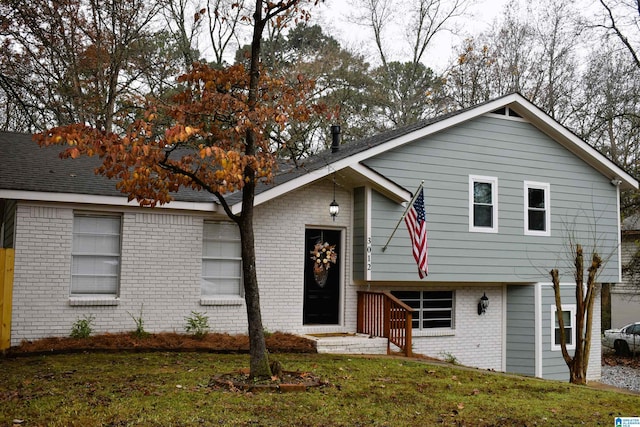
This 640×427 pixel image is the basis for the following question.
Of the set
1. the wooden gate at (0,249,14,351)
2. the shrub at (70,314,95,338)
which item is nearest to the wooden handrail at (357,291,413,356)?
the shrub at (70,314,95,338)

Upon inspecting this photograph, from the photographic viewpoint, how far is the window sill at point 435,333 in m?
15.0

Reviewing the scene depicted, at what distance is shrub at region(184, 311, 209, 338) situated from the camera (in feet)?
41.5

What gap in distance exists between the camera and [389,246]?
14.2 metres

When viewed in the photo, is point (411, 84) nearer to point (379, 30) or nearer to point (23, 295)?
point (379, 30)

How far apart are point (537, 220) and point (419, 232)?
4.91 m

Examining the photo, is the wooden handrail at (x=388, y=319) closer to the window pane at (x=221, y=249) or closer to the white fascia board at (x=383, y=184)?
the white fascia board at (x=383, y=184)

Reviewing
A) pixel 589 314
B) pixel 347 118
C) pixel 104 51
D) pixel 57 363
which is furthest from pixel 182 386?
pixel 347 118

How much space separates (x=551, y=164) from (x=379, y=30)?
16.2 metres

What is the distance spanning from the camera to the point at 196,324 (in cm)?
1272

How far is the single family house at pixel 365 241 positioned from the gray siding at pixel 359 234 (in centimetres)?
4

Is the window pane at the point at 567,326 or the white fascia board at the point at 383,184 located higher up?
the white fascia board at the point at 383,184

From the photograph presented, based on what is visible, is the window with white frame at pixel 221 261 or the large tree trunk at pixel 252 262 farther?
the window with white frame at pixel 221 261

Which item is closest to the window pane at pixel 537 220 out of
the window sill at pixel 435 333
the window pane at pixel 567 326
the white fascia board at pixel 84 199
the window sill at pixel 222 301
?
the window pane at pixel 567 326

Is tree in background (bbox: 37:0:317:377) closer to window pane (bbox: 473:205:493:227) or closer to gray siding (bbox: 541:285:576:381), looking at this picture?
window pane (bbox: 473:205:493:227)
